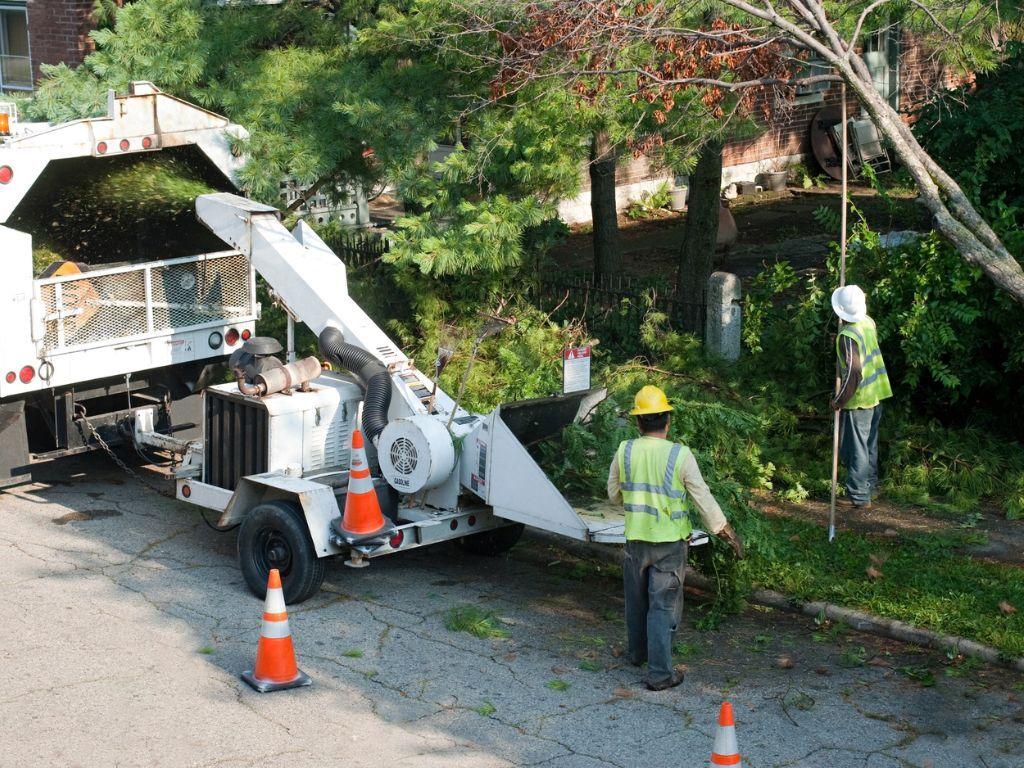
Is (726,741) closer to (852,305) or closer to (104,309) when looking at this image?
(852,305)

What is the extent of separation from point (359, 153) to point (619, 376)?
301cm

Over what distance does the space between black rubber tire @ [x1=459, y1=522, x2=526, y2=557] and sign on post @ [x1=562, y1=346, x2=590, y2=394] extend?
1.07 m

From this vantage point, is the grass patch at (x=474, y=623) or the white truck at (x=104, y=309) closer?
the grass patch at (x=474, y=623)

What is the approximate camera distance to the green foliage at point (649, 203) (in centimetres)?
1916

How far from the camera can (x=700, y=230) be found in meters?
12.7

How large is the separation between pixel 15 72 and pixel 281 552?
45.1 ft

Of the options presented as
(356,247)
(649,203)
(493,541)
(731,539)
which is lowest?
(493,541)

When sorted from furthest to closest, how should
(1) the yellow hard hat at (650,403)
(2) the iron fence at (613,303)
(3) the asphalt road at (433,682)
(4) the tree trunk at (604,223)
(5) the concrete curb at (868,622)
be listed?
(4) the tree trunk at (604,223), (2) the iron fence at (613,303), (5) the concrete curb at (868,622), (1) the yellow hard hat at (650,403), (3) the asphalt road at (433,682)

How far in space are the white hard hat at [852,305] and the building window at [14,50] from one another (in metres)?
13.5

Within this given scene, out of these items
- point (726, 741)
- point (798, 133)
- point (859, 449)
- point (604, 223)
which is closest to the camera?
point (726, 741)

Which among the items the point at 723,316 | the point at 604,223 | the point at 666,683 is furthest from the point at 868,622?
the point at 604,223

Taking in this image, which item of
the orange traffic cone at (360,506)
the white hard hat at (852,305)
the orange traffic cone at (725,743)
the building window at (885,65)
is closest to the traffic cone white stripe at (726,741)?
the orange traffic cone at (725,743)

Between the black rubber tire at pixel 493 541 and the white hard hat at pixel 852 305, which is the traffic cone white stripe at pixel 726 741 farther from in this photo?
the white hard hat at pixel 852 305

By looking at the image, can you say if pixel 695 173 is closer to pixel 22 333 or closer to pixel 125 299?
pixel 125 299
